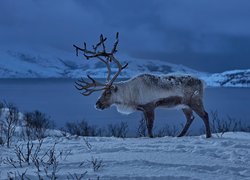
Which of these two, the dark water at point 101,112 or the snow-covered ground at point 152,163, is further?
the dark water at point 101,112

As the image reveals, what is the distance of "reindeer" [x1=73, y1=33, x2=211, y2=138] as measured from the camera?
8.73 m

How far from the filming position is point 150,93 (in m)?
8.84

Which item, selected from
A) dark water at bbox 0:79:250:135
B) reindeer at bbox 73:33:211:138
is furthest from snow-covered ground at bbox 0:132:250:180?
dark water at bbox 0:79:250:135

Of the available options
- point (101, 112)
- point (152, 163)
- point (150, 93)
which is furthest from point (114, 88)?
point (101, 112)

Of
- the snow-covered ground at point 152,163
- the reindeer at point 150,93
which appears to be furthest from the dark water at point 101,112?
the snow-covered ground at point 152,163

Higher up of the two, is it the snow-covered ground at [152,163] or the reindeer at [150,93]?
the reindeer at [150,93]

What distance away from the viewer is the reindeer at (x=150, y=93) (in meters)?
8.73

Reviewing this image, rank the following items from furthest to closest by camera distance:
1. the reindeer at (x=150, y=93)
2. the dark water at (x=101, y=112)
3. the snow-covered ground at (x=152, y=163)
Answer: the dark water at (x=101, y=112), the reindeer at (x=150, y=93), the snow-covered ground at (x=152, y=163)

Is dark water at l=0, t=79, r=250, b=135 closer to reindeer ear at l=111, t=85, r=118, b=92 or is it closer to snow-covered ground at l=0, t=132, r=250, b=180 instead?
reindeer ear at l=111, t=85, r=118, b=92

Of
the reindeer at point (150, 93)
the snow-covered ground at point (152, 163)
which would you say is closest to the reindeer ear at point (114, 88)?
the reindeer at point (150, 93)

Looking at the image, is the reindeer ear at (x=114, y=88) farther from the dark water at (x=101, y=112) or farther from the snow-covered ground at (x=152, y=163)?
the dark water at (x=101, y=112)

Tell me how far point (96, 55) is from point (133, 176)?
5.39m

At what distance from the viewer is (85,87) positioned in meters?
9.40

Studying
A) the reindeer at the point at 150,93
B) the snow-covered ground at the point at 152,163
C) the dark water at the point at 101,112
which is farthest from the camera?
the dark water at the point at 101,112
